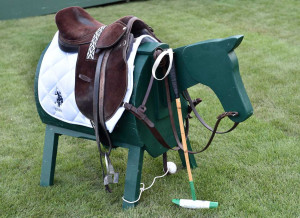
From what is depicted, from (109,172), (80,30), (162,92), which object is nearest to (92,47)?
(80,30)

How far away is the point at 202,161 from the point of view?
132 inches

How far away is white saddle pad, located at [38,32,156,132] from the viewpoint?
2697mm

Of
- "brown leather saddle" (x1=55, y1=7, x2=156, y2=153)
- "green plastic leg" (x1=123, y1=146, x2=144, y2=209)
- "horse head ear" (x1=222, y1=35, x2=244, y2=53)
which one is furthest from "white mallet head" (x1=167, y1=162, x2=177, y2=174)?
"horse head ear" (x1=222, y1=35, x2=244, y2=53)

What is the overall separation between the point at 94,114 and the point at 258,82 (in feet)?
10.6

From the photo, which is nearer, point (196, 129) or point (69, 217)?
point (69, 217)

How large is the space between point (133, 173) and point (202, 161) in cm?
93

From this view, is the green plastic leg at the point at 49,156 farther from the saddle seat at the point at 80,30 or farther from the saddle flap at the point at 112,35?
the saddle flap at the point at 112,35

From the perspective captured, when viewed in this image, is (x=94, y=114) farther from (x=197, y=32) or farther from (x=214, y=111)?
(x=197, y=32)

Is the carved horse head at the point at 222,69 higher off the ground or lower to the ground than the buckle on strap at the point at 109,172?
higher

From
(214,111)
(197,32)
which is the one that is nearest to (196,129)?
(214,111)

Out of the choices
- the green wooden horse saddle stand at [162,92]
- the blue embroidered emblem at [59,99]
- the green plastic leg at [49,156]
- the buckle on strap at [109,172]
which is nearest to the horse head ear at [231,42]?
the green wooden horse saddle stand at [162,92]

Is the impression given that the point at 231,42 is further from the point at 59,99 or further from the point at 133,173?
the point at 59,99

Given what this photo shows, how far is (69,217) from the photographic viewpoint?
8.82 ft

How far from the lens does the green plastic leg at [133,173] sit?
2.59 m
